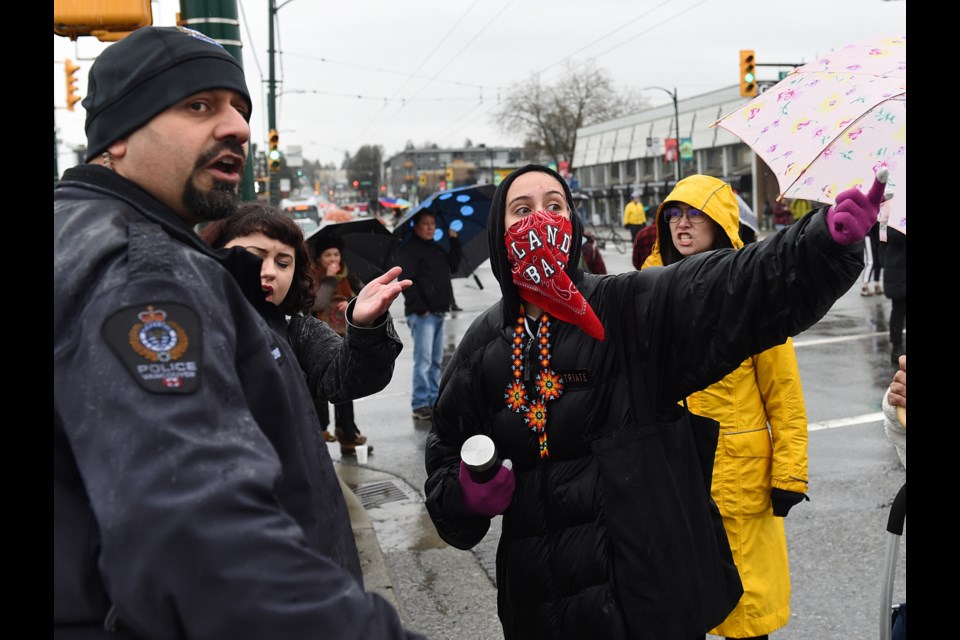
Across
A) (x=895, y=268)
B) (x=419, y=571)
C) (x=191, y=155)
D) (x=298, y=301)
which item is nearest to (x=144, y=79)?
(x=191, y=155)

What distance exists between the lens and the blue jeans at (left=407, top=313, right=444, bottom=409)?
846cm

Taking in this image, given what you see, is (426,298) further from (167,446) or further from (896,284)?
(167,446)

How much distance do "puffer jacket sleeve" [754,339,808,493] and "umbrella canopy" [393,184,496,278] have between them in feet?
15.2

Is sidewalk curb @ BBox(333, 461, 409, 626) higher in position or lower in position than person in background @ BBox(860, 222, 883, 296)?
lower

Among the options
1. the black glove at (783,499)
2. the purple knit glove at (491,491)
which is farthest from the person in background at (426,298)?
the purple knit glove at (491,491)

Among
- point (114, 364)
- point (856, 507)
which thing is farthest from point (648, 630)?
point (856, 507)

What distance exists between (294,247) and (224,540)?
7.06 ft

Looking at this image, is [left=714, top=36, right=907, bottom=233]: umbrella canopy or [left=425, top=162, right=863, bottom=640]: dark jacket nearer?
[left=425, top=162, right=863, bottom=640]: dark jacket

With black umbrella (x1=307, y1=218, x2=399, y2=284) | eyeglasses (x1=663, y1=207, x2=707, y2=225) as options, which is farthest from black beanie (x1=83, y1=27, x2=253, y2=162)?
black umbrella (x1=307, y1=218, x2=399, y2=284)

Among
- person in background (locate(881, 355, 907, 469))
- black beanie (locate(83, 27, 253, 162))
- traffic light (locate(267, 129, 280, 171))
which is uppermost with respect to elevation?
traffic light (locate(267, 129, 280, 171))

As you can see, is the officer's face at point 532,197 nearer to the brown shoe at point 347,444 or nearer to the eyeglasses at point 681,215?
the eyeglasses at point 681,215

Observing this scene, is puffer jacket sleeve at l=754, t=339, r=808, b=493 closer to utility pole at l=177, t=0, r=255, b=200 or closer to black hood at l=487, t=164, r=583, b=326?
black hood at l=487, t=164, r=583, b=326

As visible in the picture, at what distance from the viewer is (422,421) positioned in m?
8.48
